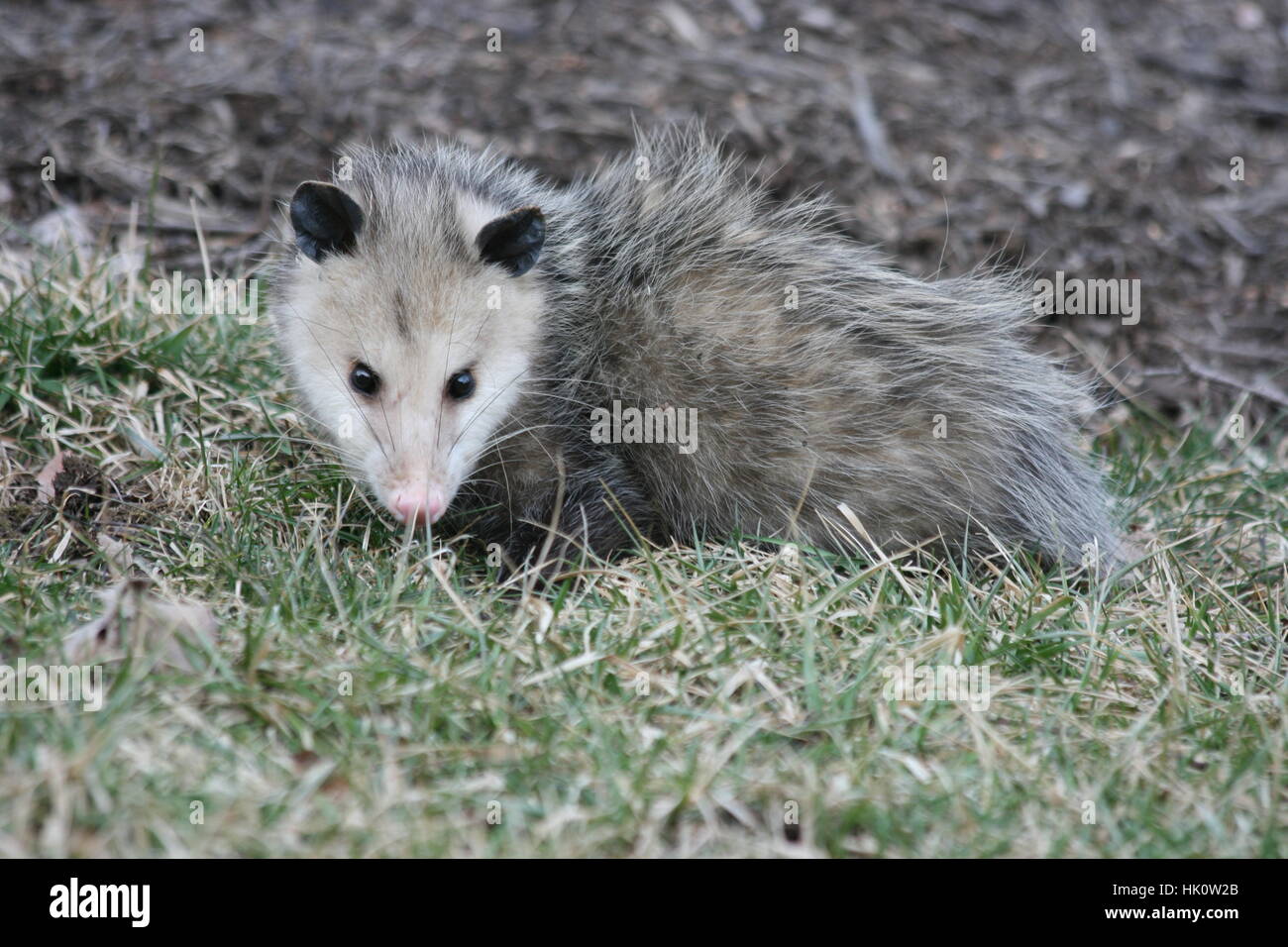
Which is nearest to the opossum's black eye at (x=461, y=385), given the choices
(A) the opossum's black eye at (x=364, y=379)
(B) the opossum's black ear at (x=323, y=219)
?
(A) the opossum's black eye at (x=364, y=379)

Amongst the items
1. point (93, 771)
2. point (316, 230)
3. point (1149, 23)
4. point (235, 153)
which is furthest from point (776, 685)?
point (1149, 23)

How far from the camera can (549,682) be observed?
2.39 m

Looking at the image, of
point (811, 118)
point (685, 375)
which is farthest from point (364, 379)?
point (811, 118)

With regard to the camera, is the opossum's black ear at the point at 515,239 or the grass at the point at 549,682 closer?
the grass at the point at 549,682

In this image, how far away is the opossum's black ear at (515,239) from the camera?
2867 millimetres

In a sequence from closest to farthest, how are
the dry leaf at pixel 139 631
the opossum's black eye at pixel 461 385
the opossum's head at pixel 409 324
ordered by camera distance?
1. the dry leaf at pixel 139 631
2. the opossum's head at pixel 409 324
3. the opossum's black eye at pixel 461 385

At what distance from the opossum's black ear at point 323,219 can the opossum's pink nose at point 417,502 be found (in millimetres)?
656

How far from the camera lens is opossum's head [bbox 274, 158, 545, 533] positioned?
272 cm

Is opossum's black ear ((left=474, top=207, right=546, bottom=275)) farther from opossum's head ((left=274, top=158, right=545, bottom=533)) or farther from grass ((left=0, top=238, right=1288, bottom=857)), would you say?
grass ((left=0, top=238, right=1288, bottom=857))

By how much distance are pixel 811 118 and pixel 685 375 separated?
2.41 m

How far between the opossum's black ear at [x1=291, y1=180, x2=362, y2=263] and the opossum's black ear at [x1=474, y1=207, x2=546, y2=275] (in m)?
0.29

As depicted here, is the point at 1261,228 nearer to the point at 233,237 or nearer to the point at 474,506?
the point at 474,506

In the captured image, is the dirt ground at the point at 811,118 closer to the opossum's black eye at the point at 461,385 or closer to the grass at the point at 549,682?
the grass at the point at 549,682

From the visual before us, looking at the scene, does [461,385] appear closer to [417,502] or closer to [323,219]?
[417,502]
